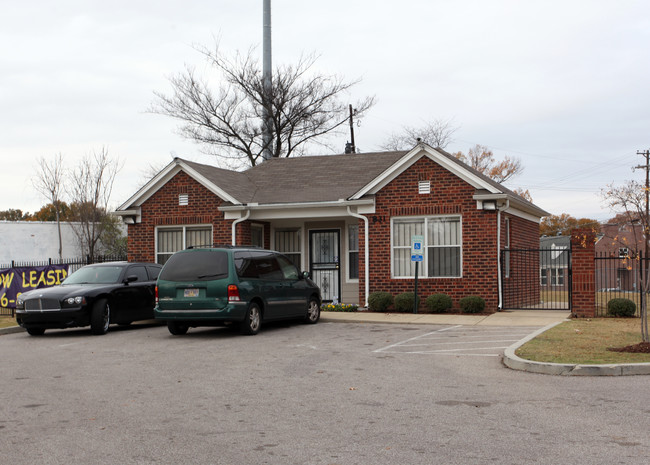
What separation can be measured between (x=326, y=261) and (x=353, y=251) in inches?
36.2

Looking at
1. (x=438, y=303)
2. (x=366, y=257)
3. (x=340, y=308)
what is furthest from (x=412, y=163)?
(x=340, y=308)

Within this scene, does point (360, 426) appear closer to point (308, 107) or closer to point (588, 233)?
point (588, 233)

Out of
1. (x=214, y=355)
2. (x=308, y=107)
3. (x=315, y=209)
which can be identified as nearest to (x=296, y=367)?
(x=214, y=355)

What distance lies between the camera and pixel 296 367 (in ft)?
33.8

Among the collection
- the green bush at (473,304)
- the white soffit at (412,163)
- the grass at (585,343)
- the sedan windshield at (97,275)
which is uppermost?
the white soffit at (412,163)

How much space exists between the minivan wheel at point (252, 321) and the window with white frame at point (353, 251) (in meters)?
7.60

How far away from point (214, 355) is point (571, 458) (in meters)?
7.05

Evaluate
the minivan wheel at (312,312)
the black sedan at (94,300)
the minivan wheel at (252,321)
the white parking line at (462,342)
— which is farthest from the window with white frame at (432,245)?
the black sedan at (94,300)

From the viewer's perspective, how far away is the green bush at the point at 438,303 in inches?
747

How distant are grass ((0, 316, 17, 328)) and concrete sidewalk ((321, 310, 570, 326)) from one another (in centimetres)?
734

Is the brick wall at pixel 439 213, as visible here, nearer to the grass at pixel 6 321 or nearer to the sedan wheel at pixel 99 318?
the sedan wheel at pixel 99 318

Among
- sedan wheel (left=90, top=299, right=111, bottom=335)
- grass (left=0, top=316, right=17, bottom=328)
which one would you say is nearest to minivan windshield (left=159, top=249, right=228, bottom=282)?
sedan wheel (left=90, top=299, right=111, bottom=335)

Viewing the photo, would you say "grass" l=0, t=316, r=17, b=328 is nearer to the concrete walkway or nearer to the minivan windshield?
the minivan windshield

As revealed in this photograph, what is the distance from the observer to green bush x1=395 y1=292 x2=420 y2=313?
19.4 m
